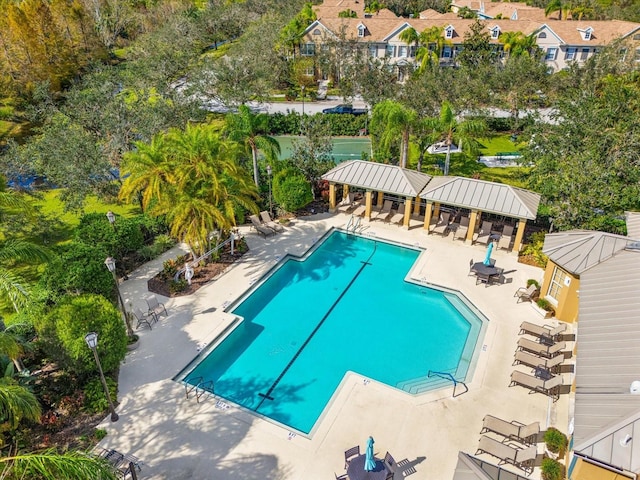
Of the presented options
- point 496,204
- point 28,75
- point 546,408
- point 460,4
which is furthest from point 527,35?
point 28,75

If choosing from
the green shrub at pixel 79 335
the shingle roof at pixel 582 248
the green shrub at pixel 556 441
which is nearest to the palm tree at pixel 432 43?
the shingle roof at pixel 582 248

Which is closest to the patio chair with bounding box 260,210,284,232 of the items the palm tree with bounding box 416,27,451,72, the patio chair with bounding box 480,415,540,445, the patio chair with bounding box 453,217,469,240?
the patio chair with bounding box 453,217,469,240

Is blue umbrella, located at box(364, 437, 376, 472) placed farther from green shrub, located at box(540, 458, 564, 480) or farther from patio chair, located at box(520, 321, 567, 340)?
patio chair, located at box(520, 321, 567, 340)

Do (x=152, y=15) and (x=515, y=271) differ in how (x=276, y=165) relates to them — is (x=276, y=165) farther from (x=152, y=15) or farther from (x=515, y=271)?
(x=152, y=15)

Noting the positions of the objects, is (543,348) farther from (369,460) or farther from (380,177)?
(380,177)

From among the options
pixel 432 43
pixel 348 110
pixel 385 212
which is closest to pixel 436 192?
pixel 385 212
